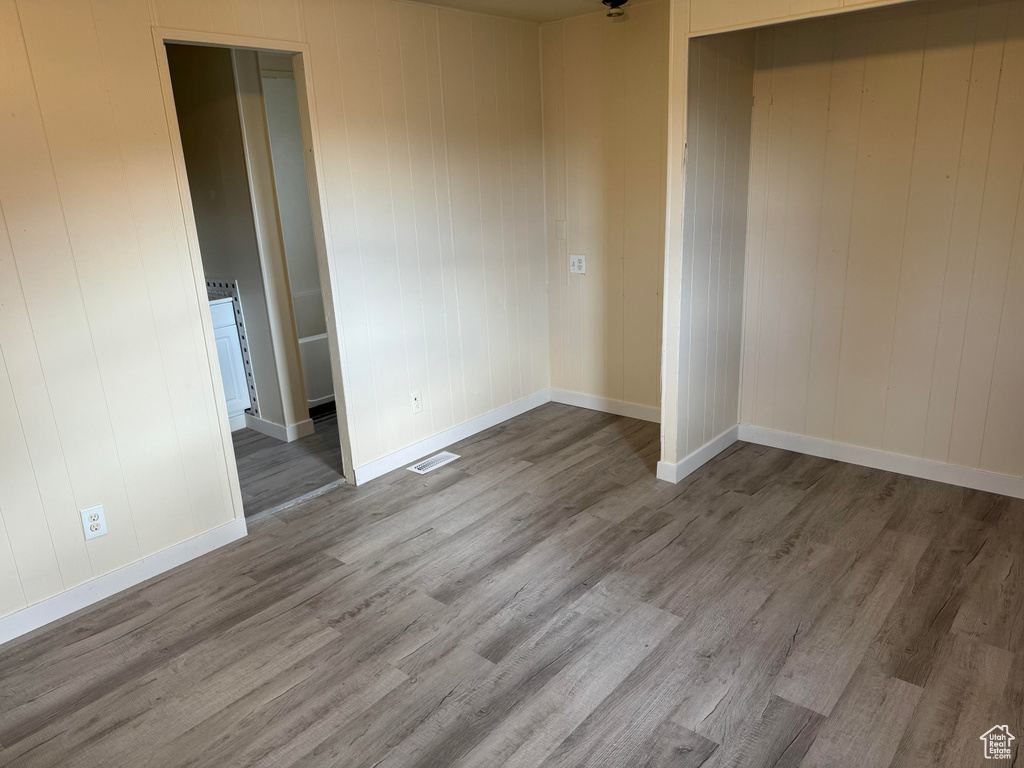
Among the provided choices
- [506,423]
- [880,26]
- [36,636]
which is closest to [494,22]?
[880,26]

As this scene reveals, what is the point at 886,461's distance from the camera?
3.65 metres

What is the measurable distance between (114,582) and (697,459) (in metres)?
2.86

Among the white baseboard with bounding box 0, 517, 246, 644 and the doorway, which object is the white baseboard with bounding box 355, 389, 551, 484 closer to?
the doorway

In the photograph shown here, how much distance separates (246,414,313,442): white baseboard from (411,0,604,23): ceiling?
8.80ft

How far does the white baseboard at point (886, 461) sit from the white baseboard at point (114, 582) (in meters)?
2.91

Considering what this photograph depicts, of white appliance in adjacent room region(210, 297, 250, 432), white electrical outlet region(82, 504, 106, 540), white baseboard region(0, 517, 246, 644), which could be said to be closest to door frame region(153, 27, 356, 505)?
white baseboard region(0, 517, 246, 644)

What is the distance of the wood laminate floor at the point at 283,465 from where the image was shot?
378cm

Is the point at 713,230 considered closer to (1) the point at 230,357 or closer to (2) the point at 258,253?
(2) the point at 258,253

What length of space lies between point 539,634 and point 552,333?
9.03ft

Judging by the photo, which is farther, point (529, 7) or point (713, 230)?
point (529, 7)

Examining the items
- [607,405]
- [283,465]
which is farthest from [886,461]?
[283,465]

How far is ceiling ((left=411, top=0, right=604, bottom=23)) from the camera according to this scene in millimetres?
3771

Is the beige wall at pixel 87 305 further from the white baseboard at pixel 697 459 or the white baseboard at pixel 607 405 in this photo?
the white baseboard at pixel 607 405

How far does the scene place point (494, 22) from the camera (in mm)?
4141
